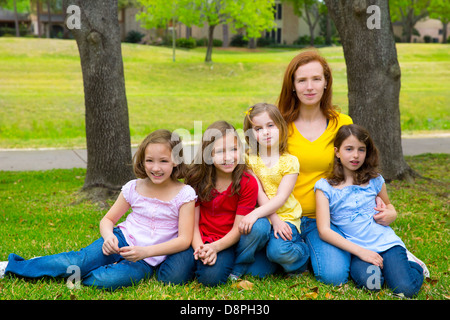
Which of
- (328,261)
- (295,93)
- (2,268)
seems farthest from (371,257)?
(2,268)

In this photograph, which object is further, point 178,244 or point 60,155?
point 60,155

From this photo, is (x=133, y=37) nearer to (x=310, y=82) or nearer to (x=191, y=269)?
(x=310, y=82)

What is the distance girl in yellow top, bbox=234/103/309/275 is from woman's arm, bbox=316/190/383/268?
171mm

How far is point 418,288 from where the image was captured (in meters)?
3.17

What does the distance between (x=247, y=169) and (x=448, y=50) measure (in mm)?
34470

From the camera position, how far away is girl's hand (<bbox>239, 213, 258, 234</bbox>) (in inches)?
130

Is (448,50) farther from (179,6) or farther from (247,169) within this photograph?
(247,169)

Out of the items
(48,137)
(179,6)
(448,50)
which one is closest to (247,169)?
(48,137)

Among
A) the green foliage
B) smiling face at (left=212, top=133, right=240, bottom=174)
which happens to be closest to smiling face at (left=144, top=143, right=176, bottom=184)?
smiling face at (left=212, top=133, right=240, bottom=174)

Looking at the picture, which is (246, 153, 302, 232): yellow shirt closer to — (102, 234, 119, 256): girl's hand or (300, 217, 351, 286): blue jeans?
(300, 217, 351, 286): blue jeans

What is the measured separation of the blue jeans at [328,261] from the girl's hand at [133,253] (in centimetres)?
119

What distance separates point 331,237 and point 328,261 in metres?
0.17

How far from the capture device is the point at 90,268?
3.32 meters

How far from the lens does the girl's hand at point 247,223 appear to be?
10.8 feet
